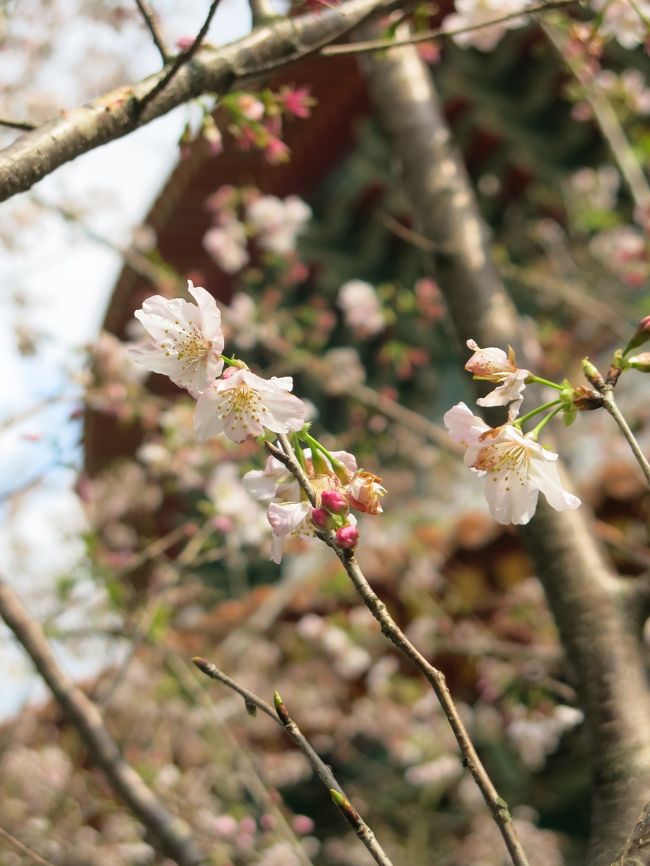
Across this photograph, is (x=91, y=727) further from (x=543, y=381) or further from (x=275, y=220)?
(x=275, y=220)

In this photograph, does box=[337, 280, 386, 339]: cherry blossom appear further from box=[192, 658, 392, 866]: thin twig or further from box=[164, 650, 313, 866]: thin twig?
box=[192, 658, 392, 866]: thin twig

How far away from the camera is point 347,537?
865mm

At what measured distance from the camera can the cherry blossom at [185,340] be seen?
978mm

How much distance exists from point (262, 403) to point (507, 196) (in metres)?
4.26

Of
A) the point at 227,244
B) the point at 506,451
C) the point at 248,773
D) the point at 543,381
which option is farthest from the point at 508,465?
the point at 227,244

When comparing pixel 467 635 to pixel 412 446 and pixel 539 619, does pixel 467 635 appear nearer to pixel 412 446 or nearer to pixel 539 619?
pixel 539 619

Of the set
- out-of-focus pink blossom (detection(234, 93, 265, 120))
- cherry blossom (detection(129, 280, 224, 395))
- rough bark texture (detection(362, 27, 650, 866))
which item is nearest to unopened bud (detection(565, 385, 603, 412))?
cherry blossom (detection(129, 280, 224, 395))

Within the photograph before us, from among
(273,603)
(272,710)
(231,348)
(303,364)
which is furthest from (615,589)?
(231,348)

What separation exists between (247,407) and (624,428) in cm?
35

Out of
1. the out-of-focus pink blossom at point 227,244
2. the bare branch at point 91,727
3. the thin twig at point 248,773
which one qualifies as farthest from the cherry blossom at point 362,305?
the bare branch at point 91,727

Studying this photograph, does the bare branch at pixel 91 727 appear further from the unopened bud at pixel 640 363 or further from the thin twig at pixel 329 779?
the unopened bud at pixel 640 363

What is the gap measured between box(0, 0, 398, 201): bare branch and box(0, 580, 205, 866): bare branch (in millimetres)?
1143

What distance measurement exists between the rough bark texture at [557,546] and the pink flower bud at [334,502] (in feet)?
1.87

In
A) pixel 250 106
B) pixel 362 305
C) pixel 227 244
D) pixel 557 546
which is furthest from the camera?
pixel 227 244
